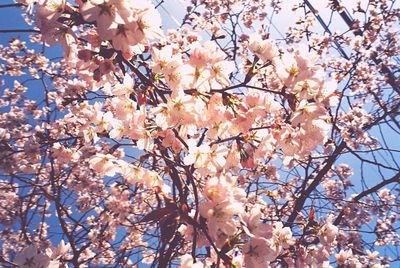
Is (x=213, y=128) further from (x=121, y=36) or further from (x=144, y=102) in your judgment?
(x=121, y=36)

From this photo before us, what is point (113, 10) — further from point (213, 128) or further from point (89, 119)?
point (89, 119)

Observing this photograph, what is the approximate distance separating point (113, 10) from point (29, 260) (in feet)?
4.88

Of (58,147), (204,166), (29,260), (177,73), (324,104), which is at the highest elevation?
(58,147)

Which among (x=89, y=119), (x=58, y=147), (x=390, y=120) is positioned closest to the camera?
(x=89, y=119)

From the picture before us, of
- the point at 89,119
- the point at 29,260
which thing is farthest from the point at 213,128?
the point at 29,260

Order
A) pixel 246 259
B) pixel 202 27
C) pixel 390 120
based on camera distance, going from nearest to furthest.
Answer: pixel 246 259
pixel 390 120
pixel 202 27

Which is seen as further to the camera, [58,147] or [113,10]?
[58,147]

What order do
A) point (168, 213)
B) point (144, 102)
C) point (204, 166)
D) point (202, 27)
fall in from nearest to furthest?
point (168, 213), point (144, 102), point (204, 166), point (202, 27)

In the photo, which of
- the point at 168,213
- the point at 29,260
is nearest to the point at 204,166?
the point at 168,213

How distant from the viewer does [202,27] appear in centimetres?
724

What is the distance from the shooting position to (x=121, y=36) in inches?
57.1

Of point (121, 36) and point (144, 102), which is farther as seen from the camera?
point (144, 102)

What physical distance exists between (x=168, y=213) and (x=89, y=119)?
48.6 inches

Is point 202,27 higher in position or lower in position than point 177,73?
higher
